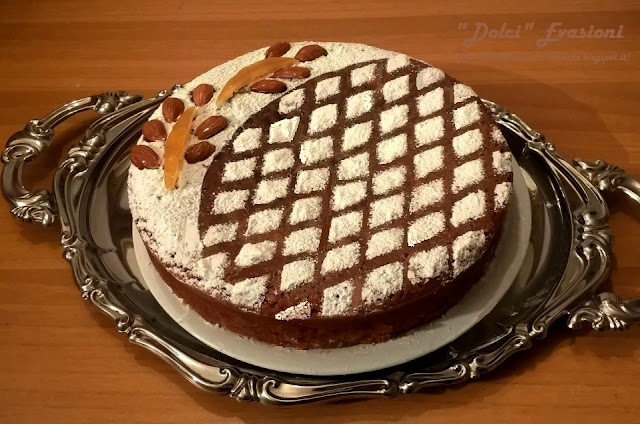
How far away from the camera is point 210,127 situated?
1180 mm

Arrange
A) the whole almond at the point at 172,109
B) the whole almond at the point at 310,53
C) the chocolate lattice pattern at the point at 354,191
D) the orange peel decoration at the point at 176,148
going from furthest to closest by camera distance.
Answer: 1. the whole almond at the point at 310,53
2. the whole almond at the point at 172,109
3. the orange peel decoration at the point at 176,148
4. the chocolate lattice pattern at the point at 354,191

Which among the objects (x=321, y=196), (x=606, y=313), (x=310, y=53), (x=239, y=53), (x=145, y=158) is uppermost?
(x=239, y=53)

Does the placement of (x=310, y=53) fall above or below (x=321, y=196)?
above

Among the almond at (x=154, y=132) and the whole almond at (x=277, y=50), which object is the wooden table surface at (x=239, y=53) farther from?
the whole almond at (x=277, y=50)

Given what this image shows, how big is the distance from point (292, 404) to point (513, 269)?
18.8 inches

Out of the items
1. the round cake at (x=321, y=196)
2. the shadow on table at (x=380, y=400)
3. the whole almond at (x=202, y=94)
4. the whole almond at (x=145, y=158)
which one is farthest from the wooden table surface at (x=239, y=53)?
the whole almond at (x=202, y=94)

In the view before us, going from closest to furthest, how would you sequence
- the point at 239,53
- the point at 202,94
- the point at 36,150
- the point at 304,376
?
the point at 304,376 < the point at 202,94 < the point at 36,150 < the point at 239,53

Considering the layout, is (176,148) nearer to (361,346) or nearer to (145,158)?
(145,158)

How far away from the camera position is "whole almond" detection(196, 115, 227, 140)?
1179 mm

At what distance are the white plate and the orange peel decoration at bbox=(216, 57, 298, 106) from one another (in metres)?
0.38

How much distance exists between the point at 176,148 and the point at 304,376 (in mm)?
473

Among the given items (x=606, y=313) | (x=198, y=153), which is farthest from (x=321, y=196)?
(x=606, y=313)

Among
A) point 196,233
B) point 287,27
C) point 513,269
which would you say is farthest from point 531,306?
point 287,27

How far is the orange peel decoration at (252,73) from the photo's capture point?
125 cm
